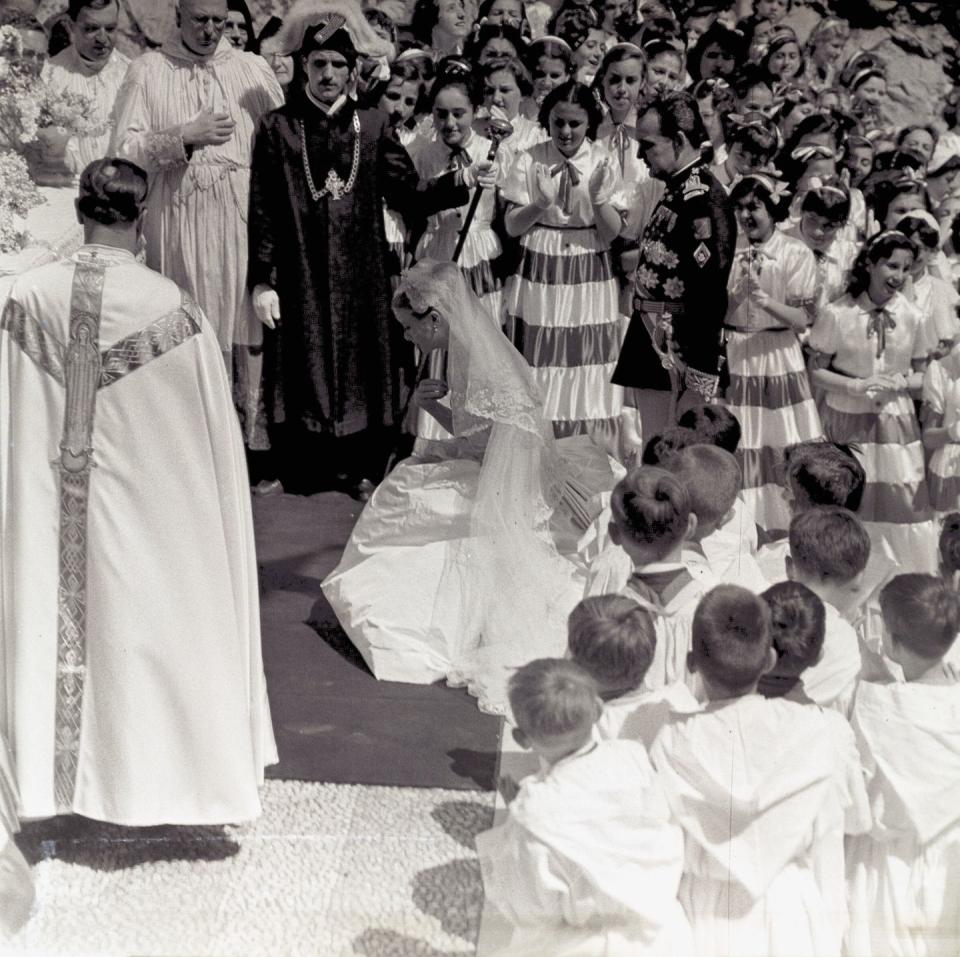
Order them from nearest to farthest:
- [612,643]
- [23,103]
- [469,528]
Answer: [612,643], [23,103], [469,528]

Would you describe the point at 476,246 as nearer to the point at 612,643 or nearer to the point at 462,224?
the point at 462,224

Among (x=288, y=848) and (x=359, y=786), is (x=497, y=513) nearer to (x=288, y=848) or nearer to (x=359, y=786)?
(x=359, y=786)

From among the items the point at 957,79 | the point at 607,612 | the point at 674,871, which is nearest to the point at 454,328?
the point at 607,612

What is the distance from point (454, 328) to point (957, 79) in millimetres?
5854

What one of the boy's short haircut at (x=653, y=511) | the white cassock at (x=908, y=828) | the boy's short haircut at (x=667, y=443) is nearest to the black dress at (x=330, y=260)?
the boy's short haircut at (x=667, y=443)

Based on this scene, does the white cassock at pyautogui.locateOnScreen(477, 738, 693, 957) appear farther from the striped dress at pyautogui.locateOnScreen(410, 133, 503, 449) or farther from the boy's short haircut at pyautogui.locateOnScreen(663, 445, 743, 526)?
the striped dress at pyautogui.locateOnScreen(410, 133, 503, 449)

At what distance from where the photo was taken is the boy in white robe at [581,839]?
2.90 meters

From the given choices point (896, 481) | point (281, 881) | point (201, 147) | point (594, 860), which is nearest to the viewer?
point (594, 860)

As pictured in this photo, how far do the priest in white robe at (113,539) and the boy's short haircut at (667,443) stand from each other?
133cm

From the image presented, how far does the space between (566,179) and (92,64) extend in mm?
1937

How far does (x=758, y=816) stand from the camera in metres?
3.02

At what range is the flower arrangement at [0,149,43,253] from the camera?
4000 mm

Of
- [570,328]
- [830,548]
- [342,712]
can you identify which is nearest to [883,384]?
[570,328]

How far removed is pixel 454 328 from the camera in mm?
4980
